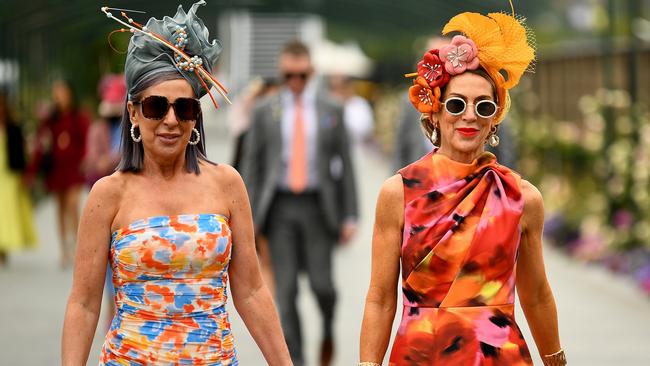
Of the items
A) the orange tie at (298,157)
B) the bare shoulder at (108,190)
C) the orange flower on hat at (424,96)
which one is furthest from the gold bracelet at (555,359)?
the orange tie at (298,157)

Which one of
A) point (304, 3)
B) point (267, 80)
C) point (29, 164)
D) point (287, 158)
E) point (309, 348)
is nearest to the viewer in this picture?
point (287, 158)

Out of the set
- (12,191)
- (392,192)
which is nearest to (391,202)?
(392,192)

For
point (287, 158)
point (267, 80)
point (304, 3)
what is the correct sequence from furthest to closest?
point (304, 3), point (267, 80), point (287, 158)

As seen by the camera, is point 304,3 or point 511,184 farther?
point 304,3

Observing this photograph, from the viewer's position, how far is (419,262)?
4961 millimetres

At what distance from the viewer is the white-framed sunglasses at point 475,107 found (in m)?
5.05

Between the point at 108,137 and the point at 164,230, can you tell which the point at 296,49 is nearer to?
the point at 108,137

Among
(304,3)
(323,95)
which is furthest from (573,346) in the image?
(304,3)

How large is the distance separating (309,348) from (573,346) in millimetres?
1867

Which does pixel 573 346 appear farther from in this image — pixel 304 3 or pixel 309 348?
pixel 304 3

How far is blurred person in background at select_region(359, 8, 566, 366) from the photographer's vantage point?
4938mm

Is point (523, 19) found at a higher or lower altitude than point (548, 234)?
higher

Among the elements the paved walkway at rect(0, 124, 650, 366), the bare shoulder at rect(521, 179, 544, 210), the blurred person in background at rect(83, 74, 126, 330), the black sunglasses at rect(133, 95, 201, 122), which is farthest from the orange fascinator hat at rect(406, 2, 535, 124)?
the blurred person in background at rect(83, 74, 126, 330)

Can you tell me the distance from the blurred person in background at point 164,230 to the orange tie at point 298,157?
4331mm
